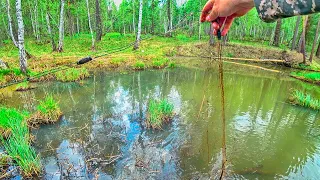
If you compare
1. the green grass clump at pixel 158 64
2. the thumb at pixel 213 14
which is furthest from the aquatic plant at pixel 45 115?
the green grass clump at pixel 158 64

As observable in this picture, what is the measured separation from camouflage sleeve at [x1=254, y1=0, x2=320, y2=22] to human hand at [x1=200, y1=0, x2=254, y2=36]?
15cm

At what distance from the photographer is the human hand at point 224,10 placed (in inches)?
61.0

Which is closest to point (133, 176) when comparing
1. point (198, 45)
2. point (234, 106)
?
point (234, 106)

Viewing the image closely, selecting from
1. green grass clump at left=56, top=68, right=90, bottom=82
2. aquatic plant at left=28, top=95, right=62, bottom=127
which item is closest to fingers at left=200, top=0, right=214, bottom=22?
Answer: aquatic plant at left=28, top=95, right=62, bottom=127

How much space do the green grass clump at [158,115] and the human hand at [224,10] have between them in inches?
217

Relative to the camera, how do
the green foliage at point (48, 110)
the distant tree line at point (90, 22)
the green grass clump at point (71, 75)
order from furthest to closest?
the distant tree line at point (90, 22) → the green grass clump at point (71, 75) → the green foliage at point (48, 110)

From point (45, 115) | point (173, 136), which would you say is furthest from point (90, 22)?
point (173, 136)

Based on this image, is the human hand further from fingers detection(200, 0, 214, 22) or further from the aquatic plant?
the aquatic plant

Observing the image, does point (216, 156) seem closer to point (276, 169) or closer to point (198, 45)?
point (276, 169)

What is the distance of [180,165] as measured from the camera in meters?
5.53

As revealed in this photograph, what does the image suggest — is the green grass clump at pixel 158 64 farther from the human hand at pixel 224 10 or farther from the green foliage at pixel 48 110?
the human hand at pixel 224 10

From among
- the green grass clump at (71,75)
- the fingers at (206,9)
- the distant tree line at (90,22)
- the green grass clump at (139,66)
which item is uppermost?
the distant tree line at (90,22)

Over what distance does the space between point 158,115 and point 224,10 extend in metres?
5.97

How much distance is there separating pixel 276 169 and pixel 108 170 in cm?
425
